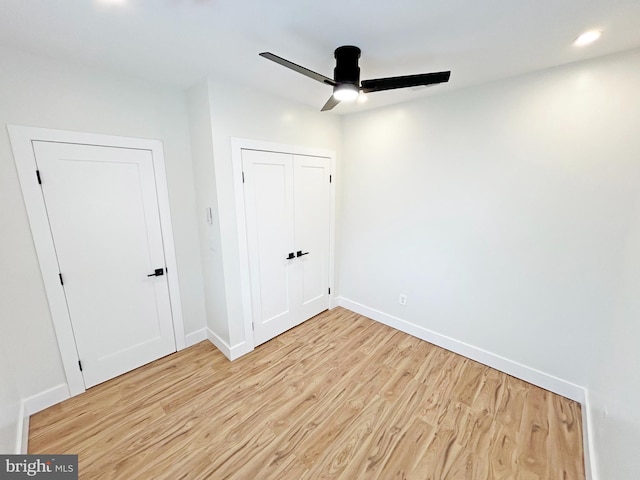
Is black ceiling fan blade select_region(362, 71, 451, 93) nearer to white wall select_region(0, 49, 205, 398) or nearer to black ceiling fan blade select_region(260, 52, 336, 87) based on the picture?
black ceiling fan blade select_region(260, 52, 336, 87)

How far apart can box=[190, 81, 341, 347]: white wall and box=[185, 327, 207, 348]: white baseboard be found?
176 mm

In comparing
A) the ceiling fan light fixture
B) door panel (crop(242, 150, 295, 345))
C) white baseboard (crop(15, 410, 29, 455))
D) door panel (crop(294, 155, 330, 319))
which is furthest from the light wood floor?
the ceiling fan light fixture

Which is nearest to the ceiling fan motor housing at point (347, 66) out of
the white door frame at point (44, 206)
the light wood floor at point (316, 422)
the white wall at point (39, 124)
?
the white wall at point (39, 124)

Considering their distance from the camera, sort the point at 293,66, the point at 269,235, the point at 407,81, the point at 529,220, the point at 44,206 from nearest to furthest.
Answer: the point at 293,66
the point at 407,81
the point at 44,206
the point at 529,220
the point at 269,235

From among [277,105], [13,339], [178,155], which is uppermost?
[277,105]

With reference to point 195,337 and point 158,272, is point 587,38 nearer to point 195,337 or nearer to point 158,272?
point 158,272

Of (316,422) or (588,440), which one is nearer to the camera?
(588,440)

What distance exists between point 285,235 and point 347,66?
1712 millimetres

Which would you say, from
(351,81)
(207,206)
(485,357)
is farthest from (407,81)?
(485,357)

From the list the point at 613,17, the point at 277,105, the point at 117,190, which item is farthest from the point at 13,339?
the point at 613,17

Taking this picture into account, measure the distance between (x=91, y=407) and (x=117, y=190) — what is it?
68.1 inches

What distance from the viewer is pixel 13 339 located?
73.4 inches

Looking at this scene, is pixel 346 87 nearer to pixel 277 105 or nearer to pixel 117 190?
pixel 277 105

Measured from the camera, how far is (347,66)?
5.28ft
